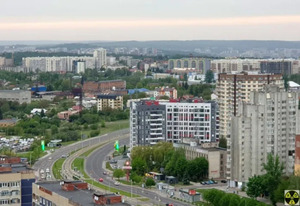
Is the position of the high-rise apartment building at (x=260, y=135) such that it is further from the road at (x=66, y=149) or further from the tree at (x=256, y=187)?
the road at (x=66, y=149)

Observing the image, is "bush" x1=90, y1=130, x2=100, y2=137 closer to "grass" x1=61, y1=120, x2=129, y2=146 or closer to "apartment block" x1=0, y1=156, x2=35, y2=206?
"grass" x1=61, y1=120, x2=129, y2=146

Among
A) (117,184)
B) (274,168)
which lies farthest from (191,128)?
(274,168)

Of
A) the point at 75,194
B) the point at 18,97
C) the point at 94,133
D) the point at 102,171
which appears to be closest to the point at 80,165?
the point at 102,171

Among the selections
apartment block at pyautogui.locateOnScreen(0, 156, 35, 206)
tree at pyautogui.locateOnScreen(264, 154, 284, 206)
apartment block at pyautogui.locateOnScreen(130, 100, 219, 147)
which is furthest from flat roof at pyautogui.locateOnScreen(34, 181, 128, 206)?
apartment block at pyautogui.locateOnScreen(130, 100, 219, 147)

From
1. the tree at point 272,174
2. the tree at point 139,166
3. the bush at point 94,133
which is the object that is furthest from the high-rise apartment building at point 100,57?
the tree at point 272,174

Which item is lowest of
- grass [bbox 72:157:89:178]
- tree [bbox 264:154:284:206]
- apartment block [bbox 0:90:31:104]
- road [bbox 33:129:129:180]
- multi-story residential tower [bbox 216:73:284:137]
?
road [bbox 33:129:129:180]
